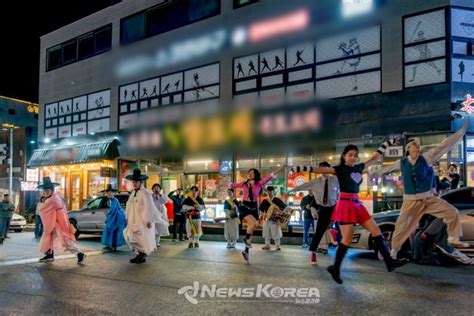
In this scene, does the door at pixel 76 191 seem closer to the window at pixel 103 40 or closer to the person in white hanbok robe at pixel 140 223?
the window at pixel 103 40

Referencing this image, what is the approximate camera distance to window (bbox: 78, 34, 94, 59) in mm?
25234

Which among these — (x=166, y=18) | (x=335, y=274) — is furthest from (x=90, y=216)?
(x=335, y=274)

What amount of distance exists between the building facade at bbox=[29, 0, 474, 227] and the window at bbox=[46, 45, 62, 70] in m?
0.36

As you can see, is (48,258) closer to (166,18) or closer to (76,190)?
(166,18)

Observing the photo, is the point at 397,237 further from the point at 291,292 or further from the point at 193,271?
the point at 193,271

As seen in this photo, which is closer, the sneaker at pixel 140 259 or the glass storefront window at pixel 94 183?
the sneaker at pixel 140 259

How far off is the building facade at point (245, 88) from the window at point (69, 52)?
0.29 ft

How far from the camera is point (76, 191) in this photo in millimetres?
26062

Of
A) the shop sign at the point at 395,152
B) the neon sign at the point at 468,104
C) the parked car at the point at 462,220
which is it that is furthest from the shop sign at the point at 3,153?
the neon sign at the point at 468,104

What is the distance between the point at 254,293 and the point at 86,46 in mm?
22339

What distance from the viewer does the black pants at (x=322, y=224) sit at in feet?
27.6

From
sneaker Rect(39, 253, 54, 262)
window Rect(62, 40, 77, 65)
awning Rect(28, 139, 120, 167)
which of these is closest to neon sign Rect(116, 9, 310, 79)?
awning Rect(28, 139, 120, 167)

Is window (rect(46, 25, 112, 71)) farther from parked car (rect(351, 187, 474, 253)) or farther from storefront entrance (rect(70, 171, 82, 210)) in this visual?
parked car (rect(351, 187, 474, 253))

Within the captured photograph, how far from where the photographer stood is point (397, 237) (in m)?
7.54
